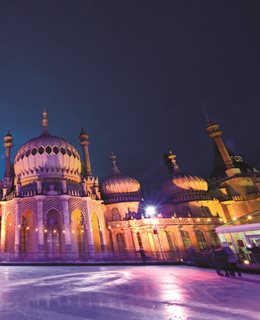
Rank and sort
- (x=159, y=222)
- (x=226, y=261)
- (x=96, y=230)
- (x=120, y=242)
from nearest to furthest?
(x=226, y=261) → (x=96, y=230) → (x=120, y=242) → (x=159, y=222)

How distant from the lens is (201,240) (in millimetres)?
39250

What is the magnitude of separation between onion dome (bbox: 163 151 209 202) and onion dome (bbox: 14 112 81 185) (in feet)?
61.6

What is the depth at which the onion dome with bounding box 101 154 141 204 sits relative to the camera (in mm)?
41562

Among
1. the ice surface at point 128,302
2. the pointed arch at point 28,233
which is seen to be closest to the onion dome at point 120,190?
the pointed arch at point 28,233

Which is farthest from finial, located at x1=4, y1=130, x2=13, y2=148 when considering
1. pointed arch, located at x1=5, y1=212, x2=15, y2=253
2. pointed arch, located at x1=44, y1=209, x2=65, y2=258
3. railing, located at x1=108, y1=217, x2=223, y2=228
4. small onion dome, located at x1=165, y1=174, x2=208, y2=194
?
small onion dome, located at x1=165, y1=174, x2=208, y2=194

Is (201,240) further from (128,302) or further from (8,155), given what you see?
(8,155)

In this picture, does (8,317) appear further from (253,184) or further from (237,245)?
(253,184)

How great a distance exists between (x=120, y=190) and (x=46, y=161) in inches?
551

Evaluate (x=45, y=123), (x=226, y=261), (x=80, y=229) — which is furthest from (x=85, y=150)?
(x=226, y=261)

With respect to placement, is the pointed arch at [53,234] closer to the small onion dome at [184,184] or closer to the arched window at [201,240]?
the arched window at [201,240]

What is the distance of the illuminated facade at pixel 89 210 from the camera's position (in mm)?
29781

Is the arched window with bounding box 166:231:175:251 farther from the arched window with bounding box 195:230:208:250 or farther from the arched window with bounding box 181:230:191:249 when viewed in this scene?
the arched window with bounding box 195:230:208:250

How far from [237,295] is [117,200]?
114 ft

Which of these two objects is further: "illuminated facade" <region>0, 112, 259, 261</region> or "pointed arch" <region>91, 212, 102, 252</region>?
"pointed arch" <region>91, 212, 102, 252</region>
